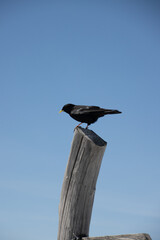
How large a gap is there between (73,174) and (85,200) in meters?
0.41

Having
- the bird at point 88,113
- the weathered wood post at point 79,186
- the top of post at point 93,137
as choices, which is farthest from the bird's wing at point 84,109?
the weathered wood post at point 79,186

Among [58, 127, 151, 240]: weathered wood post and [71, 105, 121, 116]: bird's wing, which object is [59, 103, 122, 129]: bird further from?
[58, 127, 151, 240]: weathered wood post

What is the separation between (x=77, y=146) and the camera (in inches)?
164

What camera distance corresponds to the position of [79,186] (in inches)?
160

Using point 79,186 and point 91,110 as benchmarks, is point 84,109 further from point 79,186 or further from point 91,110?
point 79,186

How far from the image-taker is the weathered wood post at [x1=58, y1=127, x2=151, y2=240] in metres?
4.03

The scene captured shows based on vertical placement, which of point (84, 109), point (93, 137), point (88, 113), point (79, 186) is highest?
point (84, 109)

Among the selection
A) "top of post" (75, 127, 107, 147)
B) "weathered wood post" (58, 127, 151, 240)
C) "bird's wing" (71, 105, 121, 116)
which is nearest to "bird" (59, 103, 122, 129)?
"bird's wing" (71, 105, 121, 116)

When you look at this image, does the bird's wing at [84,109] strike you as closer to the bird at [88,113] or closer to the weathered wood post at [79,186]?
the bird at [88,113]

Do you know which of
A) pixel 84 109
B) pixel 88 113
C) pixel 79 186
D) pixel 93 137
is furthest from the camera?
pixel 84 109

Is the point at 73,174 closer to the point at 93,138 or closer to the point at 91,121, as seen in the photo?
the point at 93,138

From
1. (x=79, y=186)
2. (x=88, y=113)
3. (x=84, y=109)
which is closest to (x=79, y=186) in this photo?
(x=79, y=186)

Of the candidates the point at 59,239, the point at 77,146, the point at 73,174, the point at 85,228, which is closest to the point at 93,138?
the point at 77,146

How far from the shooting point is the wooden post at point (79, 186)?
4027mm
